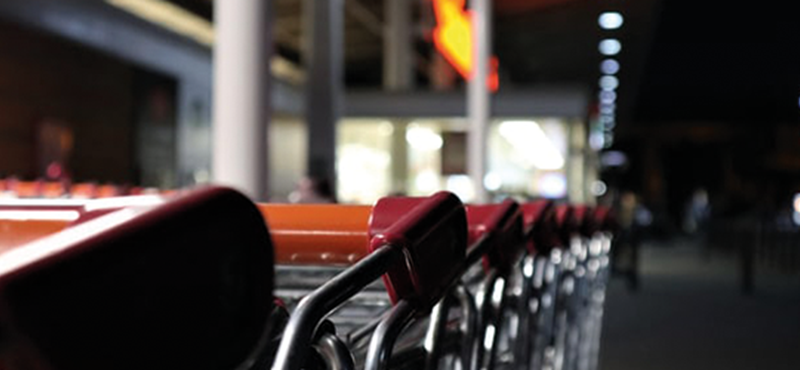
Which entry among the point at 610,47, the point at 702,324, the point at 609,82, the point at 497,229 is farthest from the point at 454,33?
the point at 609,82

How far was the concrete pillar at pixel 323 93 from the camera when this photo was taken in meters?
10.7

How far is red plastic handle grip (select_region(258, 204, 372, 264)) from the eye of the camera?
5.57 ft

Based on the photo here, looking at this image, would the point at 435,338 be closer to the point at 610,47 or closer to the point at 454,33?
the point at 454,33

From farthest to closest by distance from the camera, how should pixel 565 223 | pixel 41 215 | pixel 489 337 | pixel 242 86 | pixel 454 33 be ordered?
pixel 454 33
pixel 242 86
pixel 565 223
pixel 489 337
pixel 41 215

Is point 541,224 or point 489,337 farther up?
point 541,224

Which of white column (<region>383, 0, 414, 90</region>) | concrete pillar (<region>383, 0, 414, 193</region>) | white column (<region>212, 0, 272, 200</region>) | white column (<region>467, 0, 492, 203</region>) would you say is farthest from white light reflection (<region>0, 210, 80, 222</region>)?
white column (<region>383, 0, 414, 90</region>)

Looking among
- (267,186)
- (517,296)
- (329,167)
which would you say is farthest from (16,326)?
(329,167)

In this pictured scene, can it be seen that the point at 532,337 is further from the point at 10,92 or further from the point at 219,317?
the point at 10,92

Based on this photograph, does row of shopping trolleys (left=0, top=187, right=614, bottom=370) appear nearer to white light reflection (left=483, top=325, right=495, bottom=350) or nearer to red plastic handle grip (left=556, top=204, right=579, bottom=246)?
white light reflection (left=483, top=325, right=495, bottom=350)

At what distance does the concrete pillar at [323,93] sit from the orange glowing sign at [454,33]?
122 inches

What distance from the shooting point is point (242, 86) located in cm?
495

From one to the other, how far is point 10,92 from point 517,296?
48.5 feet

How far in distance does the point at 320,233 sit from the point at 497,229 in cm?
26

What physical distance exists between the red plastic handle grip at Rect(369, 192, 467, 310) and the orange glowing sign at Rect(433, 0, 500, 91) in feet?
41.2
